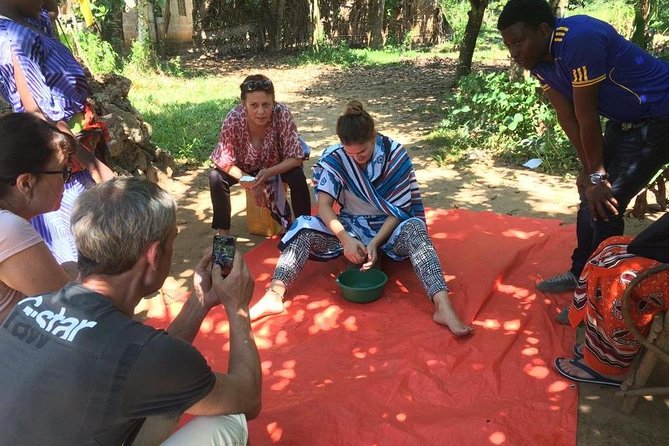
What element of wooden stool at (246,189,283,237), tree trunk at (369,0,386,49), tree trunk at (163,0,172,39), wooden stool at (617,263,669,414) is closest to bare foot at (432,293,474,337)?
wooden stool at (617,263,669,414)

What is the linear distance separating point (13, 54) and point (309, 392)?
6.93ft

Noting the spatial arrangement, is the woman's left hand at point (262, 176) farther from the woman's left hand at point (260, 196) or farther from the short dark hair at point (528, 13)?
the short dark hair at point (528, 13)

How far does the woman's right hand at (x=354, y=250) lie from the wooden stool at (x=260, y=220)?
1.19 meters

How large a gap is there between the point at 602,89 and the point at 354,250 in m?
1.49

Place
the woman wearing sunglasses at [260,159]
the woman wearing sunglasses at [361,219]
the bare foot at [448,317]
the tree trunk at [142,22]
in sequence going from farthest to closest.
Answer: the tree trunk at [142,22], the woman wearing sunglasses at [260,159], the woman wearing sunglasses at [361,219], the bare foot at [448,317]

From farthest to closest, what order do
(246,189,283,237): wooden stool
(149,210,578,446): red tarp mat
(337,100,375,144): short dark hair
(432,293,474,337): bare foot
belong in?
1. (246,189,283,237): wooden stool
2. (337,100,375,144): short dark hair
3. (432,293,474,337): bare foot
4. (149,210,578,446): red tarp mat

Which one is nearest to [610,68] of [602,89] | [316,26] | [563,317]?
[602,89]

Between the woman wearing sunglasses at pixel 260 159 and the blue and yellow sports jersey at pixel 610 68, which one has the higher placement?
the blue and yellow sports jersey at pixel 610 68

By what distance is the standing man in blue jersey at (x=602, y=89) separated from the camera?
7.63 ft

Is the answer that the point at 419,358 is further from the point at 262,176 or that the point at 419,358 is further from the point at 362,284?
the point at 262,176

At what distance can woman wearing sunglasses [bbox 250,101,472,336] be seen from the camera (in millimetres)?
2965

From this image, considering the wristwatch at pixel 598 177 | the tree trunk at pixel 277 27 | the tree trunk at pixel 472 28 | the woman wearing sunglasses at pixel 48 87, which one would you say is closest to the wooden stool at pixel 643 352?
the wristwatch at pixel 598 177

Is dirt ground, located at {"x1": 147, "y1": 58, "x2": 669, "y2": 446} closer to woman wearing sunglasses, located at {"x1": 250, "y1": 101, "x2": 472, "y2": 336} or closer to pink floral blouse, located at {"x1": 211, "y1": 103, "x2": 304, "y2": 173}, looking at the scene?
pink floral blouse, located at {"x1": 211, "y1": 103, "x2": 304, "y2": 173}

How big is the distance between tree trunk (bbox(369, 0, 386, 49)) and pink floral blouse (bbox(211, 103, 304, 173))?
13241 mm
